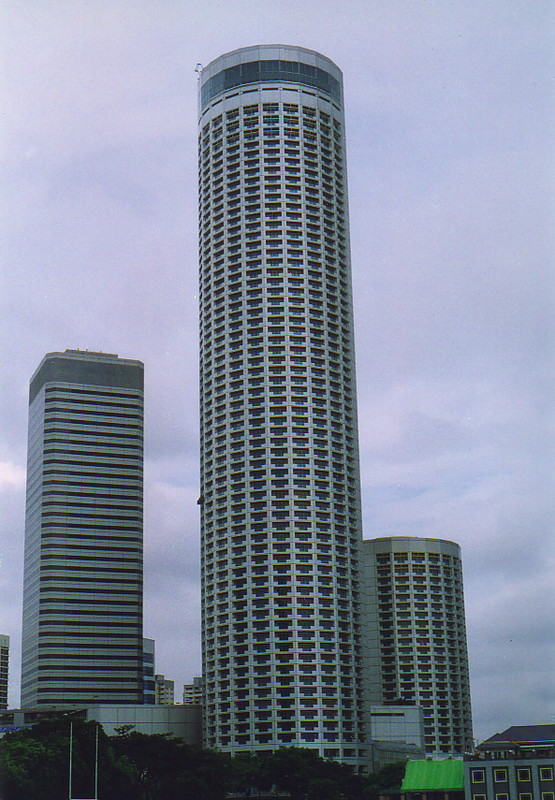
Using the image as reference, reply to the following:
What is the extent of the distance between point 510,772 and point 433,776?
13787mm

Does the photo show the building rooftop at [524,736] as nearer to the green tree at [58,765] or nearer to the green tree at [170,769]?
the green tree at [170,769]

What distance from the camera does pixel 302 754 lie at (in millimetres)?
180375

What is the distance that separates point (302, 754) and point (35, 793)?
53.9m

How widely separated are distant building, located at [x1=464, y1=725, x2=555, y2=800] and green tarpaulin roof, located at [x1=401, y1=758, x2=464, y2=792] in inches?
172

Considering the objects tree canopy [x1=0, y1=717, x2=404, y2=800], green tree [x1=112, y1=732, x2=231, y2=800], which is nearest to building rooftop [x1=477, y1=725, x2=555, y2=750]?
tree canopy [x1=0, y1=717, x2=404, y2=800]

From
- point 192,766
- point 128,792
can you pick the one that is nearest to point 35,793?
point 128,792

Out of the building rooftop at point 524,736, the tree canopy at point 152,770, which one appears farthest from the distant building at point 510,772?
the tree canopy at point 152,770

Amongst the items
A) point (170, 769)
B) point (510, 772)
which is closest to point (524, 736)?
point (510, 772)

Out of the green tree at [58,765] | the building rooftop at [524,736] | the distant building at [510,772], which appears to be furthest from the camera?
the building rooftop at [524,736]

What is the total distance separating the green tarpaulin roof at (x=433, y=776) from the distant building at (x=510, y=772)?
4366 mm

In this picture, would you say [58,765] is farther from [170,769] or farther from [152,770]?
[170,769]

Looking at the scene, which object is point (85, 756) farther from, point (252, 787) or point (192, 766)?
point (252, 787)

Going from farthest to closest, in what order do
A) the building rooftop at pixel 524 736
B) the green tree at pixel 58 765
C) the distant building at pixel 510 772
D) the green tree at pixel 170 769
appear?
the green tree at pixel 170 769 → the building rooftop at pixel 524 736 → the distant building at pixel 510 772 → the green tree at pixel 58 765

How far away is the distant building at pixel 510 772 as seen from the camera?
14525 centimetres
